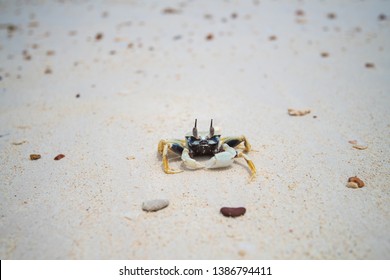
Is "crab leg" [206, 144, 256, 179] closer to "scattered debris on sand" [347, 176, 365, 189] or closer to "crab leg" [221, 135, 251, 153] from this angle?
"crab leg" [221, 135, 251, 153]

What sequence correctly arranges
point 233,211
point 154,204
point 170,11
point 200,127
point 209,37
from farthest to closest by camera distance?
point 170,11 < point 209,37 < point 200,127 < point 154,204 < point 233,211

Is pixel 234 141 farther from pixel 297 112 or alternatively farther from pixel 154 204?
pixel 297 112

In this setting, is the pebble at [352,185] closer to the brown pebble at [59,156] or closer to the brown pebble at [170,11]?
the brown pebble at [59,156]

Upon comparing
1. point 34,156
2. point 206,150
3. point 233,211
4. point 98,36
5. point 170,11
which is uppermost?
point 170,11

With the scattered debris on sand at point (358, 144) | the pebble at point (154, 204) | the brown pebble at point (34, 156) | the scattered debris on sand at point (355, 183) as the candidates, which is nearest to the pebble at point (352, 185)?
the scattered debris on sand at point (355, 183)

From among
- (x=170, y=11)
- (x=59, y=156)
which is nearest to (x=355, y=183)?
(x=59, y=156)

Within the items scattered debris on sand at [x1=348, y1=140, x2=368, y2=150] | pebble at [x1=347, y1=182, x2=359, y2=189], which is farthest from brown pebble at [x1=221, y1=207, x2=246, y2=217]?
scattered debris on sand at [x1=348, y1=140, x2=368, y2=150]
